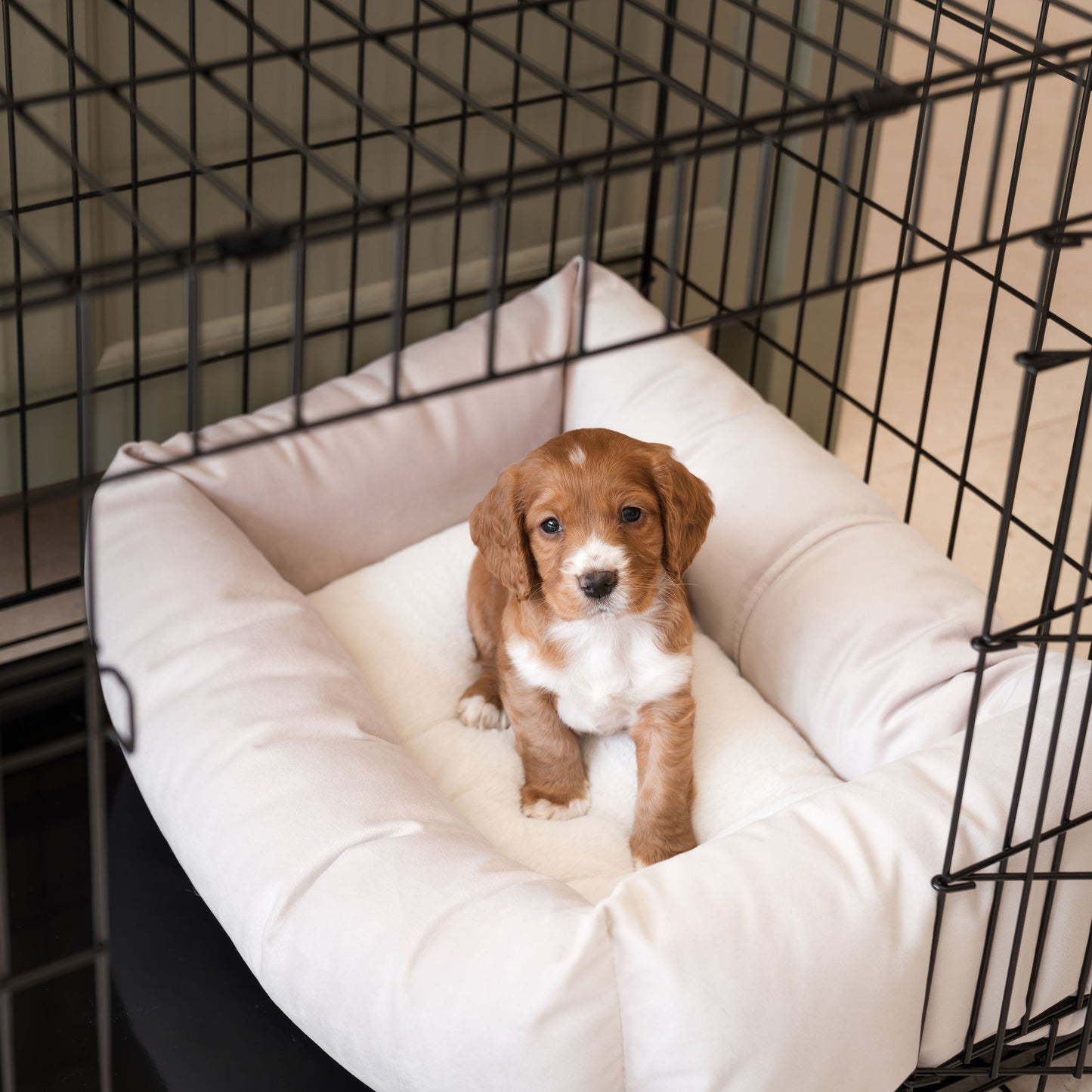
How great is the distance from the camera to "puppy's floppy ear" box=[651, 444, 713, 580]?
183 cm

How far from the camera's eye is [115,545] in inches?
84.7

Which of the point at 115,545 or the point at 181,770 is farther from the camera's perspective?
the point at 115,545

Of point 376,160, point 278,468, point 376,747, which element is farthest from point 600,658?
→ point 376,160

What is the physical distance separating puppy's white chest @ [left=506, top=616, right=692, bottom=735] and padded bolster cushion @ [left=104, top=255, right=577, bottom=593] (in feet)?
1.64

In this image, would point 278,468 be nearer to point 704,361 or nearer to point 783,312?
point 704,361

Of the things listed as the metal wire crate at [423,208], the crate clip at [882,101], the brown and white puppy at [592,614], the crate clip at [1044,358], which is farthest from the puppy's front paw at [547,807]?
the crate clip at [882,101]

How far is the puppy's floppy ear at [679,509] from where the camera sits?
72.2 inches

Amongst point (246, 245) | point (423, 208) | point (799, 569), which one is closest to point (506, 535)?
point (423, 208)

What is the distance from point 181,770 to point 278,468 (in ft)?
1.90

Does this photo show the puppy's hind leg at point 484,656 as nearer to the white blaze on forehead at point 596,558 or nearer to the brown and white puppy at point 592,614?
the brown and white puppy at point 592,614

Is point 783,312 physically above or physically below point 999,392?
above

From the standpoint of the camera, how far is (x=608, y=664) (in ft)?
6.41

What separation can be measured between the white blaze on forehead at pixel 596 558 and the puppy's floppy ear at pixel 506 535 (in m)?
0.08

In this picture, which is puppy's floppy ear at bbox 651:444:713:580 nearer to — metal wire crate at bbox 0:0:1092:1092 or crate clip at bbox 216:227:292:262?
metal wire crate at bbox 0:0:1092:1092
